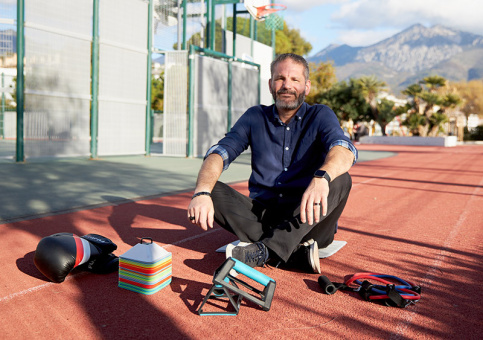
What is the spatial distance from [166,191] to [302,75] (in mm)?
Answer: 5152

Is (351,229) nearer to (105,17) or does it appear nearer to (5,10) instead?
(5,10)

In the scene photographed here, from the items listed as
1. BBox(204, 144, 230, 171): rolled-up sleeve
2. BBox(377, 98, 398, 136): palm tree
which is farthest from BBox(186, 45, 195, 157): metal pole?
BBox(377, 98, 398, 136): palm tree

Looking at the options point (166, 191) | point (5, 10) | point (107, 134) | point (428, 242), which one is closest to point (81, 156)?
point (107, 134)

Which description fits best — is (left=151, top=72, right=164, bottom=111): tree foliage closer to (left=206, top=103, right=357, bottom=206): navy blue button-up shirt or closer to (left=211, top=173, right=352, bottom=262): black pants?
(left=206, top=103, right=357, bottom=206): navy blue button-up shirt

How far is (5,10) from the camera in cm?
1228

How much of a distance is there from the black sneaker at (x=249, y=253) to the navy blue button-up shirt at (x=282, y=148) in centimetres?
64

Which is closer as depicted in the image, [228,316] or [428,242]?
[228,316]

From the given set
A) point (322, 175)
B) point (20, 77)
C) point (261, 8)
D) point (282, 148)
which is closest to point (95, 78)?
point (20, 77)

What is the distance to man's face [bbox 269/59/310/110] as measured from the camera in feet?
12.0

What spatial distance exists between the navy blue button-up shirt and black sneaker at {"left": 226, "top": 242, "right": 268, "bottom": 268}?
64 centimetres

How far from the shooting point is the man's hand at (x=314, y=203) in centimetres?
289

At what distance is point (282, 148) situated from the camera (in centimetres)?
377

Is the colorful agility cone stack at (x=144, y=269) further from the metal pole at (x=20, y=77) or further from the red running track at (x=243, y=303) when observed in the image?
the metal pole at (x=20, y=77)

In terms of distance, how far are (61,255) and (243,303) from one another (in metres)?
1.34
